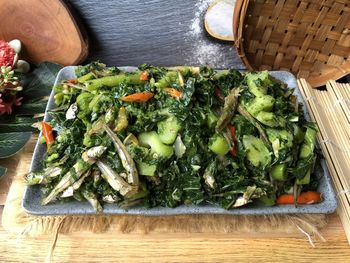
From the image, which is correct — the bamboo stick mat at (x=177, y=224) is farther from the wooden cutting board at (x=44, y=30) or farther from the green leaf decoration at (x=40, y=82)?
the wooden cutting board at (x=44, y=30)

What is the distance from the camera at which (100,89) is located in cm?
171

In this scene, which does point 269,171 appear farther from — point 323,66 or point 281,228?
point 323,66

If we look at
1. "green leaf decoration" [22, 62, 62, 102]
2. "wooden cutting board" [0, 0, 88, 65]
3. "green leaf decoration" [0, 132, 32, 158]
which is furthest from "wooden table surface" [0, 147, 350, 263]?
"wooden cutting board" [0, 0, 88, 65]

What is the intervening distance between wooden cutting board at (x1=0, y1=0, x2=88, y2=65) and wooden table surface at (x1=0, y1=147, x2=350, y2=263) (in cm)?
125

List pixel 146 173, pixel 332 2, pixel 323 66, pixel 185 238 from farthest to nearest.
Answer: pixel 323 66
pixel 332 2
pixel 185 238
pixel 146 173

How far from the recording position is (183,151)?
4.98ft

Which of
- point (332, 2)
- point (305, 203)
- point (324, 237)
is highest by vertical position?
point (332, 2)

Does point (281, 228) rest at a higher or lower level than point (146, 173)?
lower

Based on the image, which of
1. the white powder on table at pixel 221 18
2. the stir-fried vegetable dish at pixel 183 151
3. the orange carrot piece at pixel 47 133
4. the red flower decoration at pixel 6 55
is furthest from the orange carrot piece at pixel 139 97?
the white powder on table at pixel 221 18

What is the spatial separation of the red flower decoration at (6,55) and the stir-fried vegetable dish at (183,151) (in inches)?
30.5

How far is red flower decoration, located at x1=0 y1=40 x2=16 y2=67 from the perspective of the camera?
2.17 m

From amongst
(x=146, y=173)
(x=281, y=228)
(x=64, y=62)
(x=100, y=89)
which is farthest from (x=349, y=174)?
(x=64, y=62)

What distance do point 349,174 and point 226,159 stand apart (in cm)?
58

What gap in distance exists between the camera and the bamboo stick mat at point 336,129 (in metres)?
1.66
